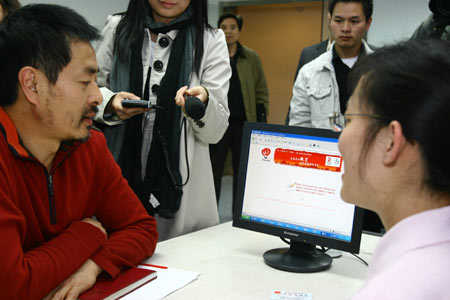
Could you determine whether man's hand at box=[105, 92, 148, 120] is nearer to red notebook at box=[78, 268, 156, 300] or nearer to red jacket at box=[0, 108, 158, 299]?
red jacket at box=[0, 108, 158, 299]

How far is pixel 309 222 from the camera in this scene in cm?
149

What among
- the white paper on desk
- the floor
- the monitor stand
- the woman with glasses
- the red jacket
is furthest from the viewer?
the floor

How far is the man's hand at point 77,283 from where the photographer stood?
1192 mm

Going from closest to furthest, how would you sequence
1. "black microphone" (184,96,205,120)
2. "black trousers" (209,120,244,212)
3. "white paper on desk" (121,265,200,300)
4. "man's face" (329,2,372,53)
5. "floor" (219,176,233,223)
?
"white paper on desk" (121,265,200,300)
"black microphone" (184,96,205,120)
"man's face" (329,2,372,53)
"black trousers" (209,120,244,212)
"floor" (219,176,233,223)

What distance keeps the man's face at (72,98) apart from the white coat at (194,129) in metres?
0.56

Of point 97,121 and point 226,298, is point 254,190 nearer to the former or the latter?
point 226,298

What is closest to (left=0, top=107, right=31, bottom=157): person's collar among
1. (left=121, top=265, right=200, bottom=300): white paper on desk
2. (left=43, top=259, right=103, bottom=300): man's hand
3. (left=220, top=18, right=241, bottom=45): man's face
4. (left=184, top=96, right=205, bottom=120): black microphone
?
(left=43, top=259, right=103, bottom=300): man's hand

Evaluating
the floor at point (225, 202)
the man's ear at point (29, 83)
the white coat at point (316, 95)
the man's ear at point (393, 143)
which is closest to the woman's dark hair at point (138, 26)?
the man's ear at point (29, 83)

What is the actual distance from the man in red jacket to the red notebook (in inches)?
0.9

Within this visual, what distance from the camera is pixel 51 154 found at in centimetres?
137

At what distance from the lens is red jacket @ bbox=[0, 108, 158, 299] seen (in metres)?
1.13

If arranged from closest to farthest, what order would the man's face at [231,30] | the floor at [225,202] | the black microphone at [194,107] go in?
the black microphone at [194,107]
the man's face at [231,30]
the floor at [225,202]

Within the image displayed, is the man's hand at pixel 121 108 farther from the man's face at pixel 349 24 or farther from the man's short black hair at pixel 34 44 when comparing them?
the man's face at pixel 349 24

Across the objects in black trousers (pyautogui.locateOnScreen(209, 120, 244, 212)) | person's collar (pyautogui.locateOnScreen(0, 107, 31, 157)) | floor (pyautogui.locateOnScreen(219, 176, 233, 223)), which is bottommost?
floor (pyautogui.locateOnScreen(219, 176, 233, 223))
